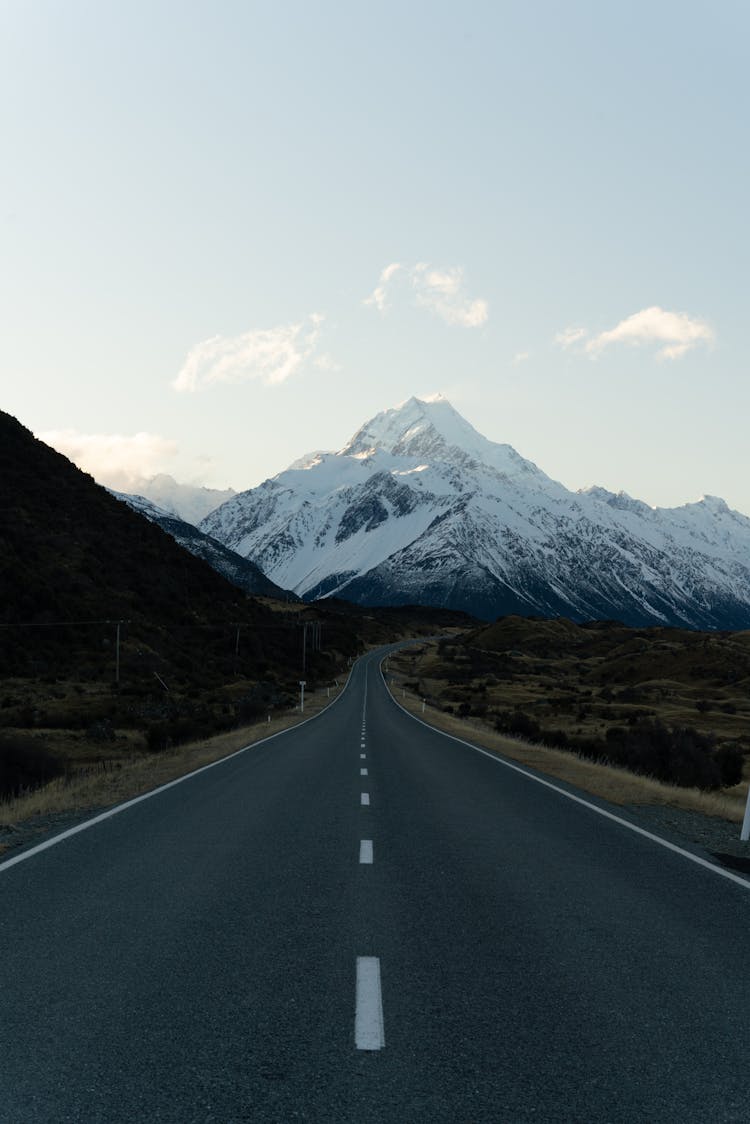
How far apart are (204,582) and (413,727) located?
195 feet

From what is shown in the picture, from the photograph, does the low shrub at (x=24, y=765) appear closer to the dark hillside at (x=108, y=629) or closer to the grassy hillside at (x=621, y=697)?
the dark hillside at (x=108, y=629)

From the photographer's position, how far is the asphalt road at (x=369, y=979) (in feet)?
15.0

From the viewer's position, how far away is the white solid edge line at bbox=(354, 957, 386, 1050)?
17.1 ft

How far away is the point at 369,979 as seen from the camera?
6359 millimetres

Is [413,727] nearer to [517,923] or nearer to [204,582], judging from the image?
[517,923]

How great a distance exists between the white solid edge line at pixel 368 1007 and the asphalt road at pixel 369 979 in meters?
0.02

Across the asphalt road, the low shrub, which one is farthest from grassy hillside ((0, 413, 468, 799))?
the asphalt road

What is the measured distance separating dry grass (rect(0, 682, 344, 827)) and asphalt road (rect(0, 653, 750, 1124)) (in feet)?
8.28

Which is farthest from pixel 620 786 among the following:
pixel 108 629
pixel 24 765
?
pixel 108 629

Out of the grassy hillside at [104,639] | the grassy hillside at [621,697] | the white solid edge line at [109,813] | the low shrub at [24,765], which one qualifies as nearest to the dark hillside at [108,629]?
the grassy hillside at [104,639]

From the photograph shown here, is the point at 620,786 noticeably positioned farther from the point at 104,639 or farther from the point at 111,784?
the point at 104,639

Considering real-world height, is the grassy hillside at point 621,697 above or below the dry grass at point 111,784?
below

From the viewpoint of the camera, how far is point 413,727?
43.2 metres

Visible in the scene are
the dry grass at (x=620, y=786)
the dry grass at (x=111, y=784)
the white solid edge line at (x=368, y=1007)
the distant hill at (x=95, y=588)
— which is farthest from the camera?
the distant hill at (x=95, y=588)
